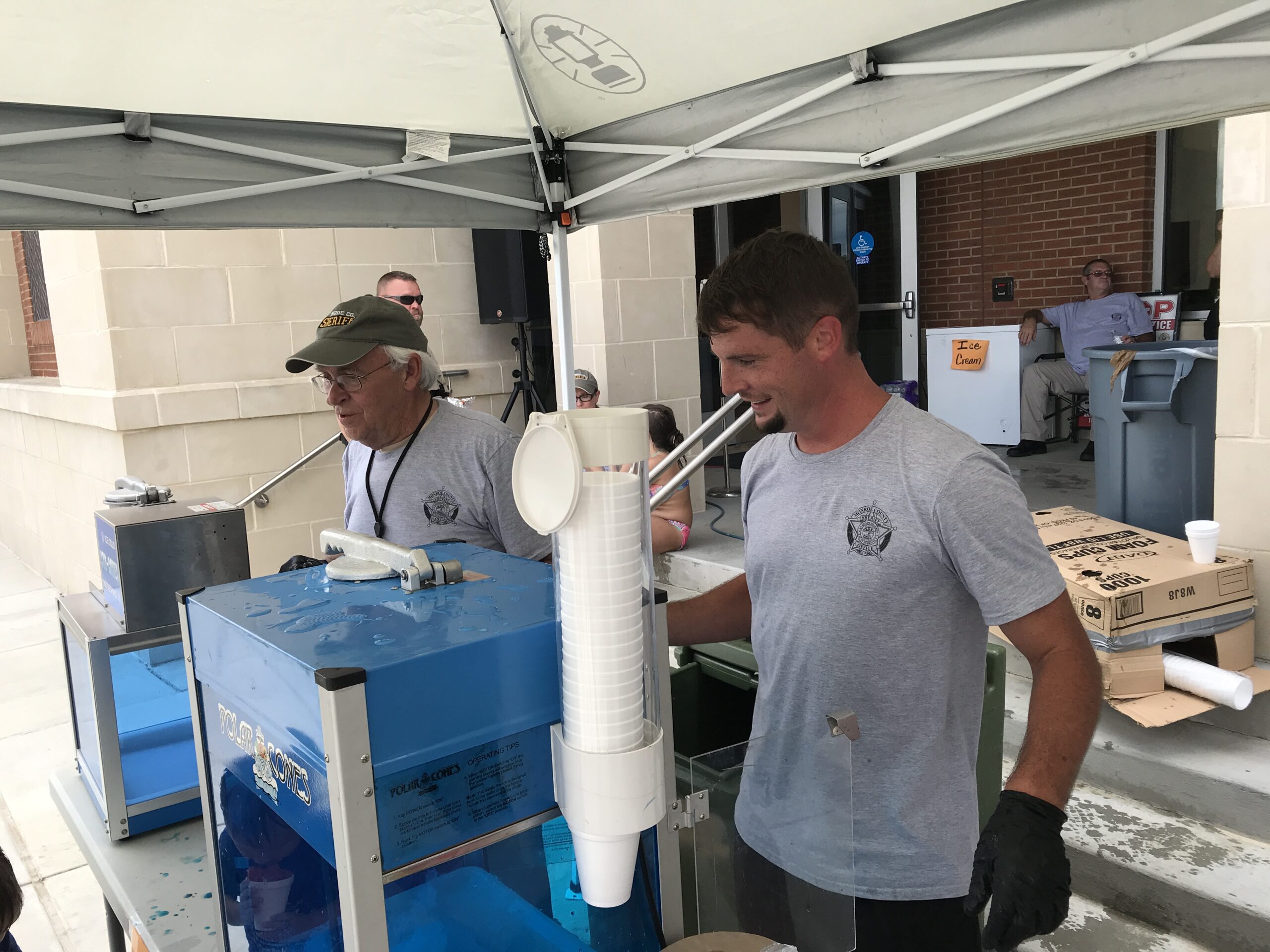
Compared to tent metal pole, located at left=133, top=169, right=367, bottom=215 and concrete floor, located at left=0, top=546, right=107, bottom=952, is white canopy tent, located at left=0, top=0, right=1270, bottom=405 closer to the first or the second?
tent metal pole, located at left=133, top=169, right=367, bottom=215

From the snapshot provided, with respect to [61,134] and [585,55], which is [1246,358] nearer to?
[585,55]

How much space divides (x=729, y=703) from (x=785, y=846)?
4.51 feet

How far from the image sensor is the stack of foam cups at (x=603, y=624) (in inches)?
33.7

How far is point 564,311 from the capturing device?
3334 mm

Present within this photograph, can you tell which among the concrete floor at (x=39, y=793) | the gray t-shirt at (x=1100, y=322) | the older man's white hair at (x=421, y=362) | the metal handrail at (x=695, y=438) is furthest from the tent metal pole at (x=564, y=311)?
the gray t-shirt at (x=1100, y=322)

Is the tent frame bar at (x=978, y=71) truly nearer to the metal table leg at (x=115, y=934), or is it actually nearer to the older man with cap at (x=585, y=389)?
the metal table leg at (x=115, y=934)

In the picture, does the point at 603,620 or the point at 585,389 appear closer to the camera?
the point at 603,620

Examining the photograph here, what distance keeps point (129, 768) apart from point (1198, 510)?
393 centimetres

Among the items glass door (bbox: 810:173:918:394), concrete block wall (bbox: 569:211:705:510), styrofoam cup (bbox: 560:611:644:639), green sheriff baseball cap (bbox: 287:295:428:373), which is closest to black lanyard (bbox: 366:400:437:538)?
green sheriff baseball cap (bbox: 287:295:428:373)

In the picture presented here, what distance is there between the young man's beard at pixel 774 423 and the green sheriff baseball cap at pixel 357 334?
1043mm

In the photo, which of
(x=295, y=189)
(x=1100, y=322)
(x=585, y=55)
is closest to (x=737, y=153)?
(x=585, y=55)

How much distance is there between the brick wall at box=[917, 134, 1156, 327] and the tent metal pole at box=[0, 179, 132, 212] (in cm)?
906

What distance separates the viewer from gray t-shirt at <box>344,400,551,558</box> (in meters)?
2.30

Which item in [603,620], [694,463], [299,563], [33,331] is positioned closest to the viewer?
[603,620]
